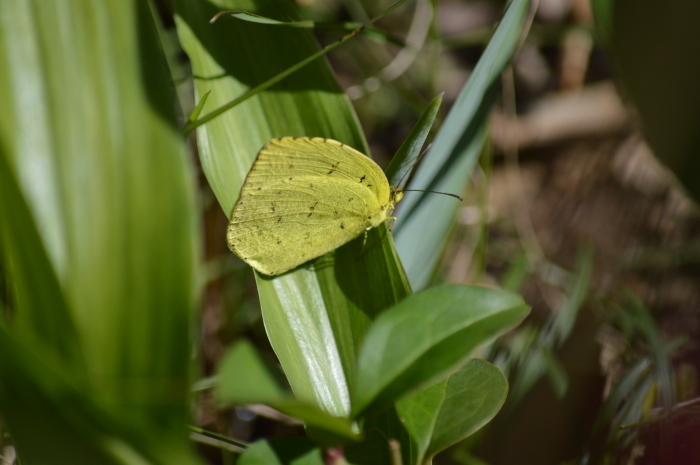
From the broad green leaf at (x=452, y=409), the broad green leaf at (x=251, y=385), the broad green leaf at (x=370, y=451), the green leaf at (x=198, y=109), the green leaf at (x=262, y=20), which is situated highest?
the green leaf at (x=262, y=20)

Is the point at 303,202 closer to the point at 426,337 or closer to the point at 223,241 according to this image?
the point at 426,337

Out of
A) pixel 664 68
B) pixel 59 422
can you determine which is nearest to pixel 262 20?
pixel 59 422

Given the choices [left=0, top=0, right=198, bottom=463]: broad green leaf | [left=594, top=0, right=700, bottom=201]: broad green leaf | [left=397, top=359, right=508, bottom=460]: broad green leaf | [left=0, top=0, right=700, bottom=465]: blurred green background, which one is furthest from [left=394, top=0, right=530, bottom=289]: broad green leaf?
[left=0, top=0, right=198, bottom=463]: broad green leaf

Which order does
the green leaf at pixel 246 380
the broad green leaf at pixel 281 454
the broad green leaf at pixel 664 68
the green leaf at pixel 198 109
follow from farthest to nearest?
the broad green leaf at pixel 664 68 < the green leaf at pixel 198 109 < the broad green leaf at pixel 281 454 < the green leaf at pixel 246 380

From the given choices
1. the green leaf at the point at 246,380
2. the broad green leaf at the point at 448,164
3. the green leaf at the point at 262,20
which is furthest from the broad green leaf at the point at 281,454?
the green leaf at the point at 262,20

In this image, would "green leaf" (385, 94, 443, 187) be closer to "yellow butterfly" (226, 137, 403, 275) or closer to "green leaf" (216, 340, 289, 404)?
"yellow butterfly" (226, 137, 403, 275)

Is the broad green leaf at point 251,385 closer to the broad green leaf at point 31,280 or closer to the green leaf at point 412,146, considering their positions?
the broad green leaf at point 31,280
